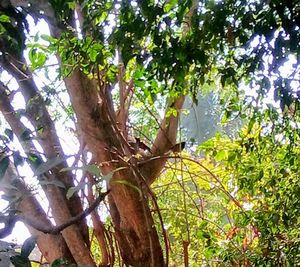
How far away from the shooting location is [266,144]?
131 centimetres

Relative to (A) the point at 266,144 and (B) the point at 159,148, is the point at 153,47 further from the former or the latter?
(B) the point at 159,148

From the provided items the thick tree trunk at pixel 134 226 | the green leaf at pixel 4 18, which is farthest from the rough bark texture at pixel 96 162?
the green leaf at pixel 4 18

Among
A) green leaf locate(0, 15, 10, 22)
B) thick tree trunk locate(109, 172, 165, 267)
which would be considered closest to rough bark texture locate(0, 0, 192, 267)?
thick tree trunk locate(109, 172, 165, 267)

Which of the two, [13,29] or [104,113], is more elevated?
[104,113]

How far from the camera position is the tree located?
2.64 feet

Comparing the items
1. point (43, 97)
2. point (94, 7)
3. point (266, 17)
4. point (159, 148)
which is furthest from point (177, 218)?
point (266, 17)

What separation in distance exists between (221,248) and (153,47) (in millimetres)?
825

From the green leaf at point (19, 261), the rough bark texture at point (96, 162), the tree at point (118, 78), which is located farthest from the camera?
the rough bark texture at point (96, 162)

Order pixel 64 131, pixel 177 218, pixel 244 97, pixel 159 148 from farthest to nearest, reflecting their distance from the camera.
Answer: pixel 177 218 → pixel 64 131 → pixel 159 148 → pixel 244 97

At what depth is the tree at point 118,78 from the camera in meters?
0.80

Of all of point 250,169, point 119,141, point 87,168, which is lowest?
point 87,168

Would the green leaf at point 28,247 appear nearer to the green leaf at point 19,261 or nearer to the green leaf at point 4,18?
the green leaf at point 19,261

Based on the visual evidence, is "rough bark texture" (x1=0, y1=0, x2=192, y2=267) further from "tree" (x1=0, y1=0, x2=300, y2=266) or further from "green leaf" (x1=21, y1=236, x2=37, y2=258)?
"green leaf" (x1=21, y1=236, x2=37, y2=258)

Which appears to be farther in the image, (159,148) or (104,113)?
(159,148)
